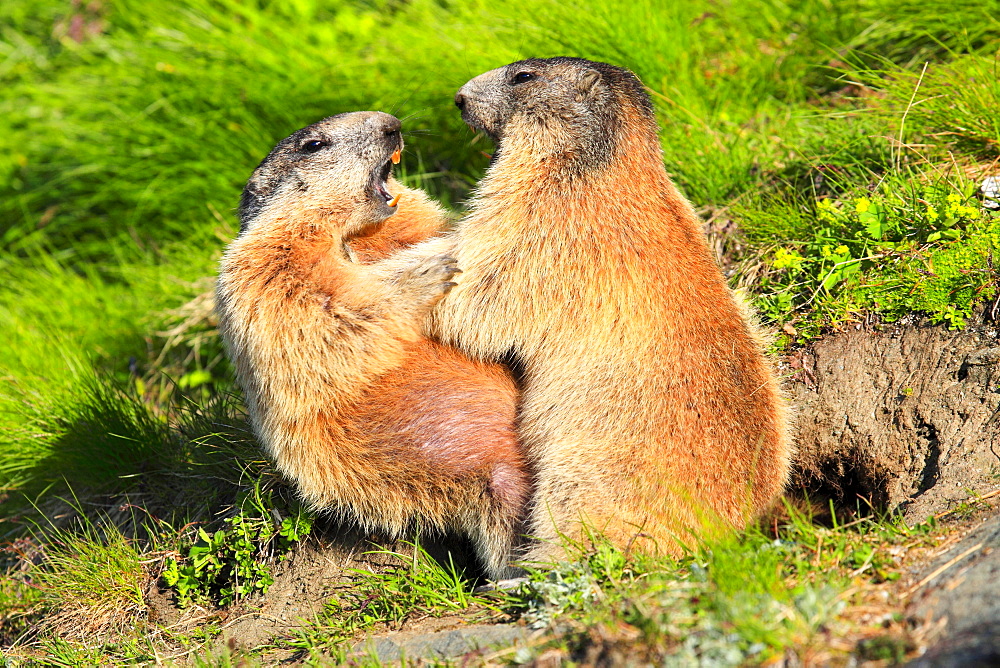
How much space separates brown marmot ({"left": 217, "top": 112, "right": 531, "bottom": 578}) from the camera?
153 inches

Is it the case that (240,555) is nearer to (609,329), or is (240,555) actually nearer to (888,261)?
(609,329)

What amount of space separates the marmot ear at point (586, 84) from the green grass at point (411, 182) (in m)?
1.36

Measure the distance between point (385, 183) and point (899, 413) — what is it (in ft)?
9.32

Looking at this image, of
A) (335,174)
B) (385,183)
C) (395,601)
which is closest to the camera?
(395,601)

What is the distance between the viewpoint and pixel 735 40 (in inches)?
249

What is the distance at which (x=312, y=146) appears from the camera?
177 inches

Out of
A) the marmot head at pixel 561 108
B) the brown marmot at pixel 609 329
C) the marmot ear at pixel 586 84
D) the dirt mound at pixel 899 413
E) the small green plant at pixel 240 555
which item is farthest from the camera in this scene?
the small green plant at pixel 240 555

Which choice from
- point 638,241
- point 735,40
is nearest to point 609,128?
point 638,241

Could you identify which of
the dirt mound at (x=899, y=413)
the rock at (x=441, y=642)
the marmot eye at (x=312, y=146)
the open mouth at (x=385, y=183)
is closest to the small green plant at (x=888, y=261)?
the dirt mound at (x=899, y=413)

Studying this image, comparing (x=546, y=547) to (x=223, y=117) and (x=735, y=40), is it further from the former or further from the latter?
(x=223, y=117)

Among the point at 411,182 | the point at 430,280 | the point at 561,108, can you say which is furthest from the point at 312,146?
the point at 411,182

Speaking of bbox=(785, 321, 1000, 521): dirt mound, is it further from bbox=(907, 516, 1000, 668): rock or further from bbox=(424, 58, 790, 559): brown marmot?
bbox=(907, 516, 1000, 668): rock

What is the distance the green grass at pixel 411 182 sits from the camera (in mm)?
3396

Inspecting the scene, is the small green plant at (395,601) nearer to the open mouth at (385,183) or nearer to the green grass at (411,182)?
the green grass at (411,182)
